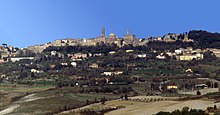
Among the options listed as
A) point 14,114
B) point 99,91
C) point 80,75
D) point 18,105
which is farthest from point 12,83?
point 14,114

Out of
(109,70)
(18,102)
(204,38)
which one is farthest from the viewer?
(204,38)

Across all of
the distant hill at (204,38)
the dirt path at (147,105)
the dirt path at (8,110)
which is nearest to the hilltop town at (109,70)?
the distant hill at (204,38)

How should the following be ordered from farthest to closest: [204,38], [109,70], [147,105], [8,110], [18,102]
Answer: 1. [204,38]
2. [109,70]
3. [18,102]
4. [8,110]
5. [147,105]

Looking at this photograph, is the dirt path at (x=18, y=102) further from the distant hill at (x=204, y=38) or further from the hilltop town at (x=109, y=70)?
the distant hill at (x=204, y=38)

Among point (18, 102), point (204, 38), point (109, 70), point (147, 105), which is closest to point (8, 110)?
point (18, 102)

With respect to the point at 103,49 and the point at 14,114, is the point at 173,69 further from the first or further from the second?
the point at 14,114

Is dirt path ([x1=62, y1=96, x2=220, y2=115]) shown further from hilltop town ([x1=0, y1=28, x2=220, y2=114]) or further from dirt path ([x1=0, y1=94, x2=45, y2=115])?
dirt path ([x1=0, y1=94, x2=45, y2=115])

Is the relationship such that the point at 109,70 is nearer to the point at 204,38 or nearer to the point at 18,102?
the point at 18,102

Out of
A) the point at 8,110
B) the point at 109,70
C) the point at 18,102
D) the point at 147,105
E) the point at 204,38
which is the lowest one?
the point at 8,110

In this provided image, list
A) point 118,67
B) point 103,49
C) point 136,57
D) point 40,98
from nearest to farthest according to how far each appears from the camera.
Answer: point 40,98 → point 118,67 → point 136,57 → point 103,49
